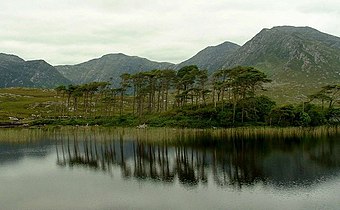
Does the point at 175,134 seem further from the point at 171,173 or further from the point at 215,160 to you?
the point at 171,173

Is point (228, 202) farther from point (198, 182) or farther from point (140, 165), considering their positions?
point (140, 165)

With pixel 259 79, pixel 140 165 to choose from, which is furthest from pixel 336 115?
pixel 140 165

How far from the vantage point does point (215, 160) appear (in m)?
63.9

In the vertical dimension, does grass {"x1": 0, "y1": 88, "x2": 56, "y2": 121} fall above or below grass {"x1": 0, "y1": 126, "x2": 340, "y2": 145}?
above

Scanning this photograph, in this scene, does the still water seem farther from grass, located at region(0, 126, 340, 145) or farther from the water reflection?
grass, located at region(0, 126, 340, 145)

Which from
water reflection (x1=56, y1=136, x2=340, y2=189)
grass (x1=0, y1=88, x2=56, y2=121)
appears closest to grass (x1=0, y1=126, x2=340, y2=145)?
water reflection (x1=56, y1=136, x2=340, y2=189)

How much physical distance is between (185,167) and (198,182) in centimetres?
1086

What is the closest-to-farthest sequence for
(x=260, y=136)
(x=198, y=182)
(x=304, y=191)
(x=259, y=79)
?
(x=304, y=191), (x=198, y=182), (x=260, y=136), (x=259, y=79)

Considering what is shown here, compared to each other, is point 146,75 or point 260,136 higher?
point 146,75

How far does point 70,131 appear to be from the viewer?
371ft

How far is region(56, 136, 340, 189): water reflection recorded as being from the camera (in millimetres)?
50938

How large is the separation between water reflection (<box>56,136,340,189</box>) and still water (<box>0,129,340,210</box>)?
0.14 metres

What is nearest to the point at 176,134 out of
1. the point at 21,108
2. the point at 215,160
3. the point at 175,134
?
the point at 175,134

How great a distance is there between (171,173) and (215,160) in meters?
11.0
